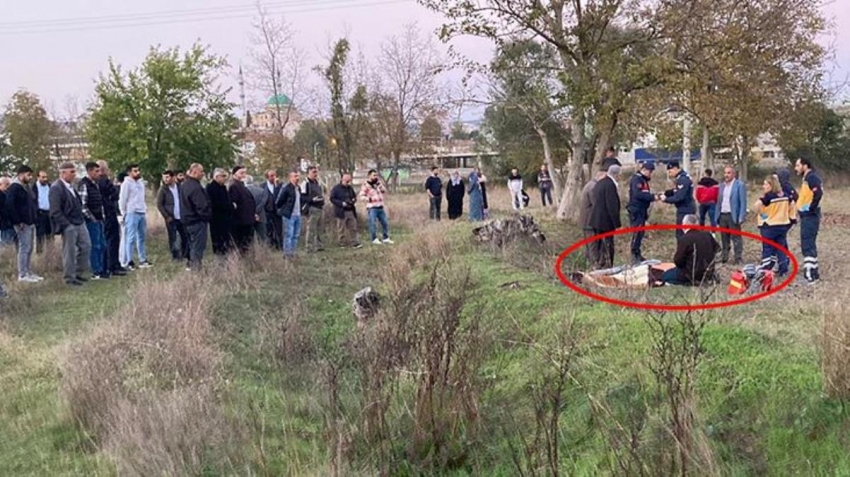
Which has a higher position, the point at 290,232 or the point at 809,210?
the point at 809,210

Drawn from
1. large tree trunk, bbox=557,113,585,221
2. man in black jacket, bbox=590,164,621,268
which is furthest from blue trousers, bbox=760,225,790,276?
large tree trunk, bbox=557,113,585,221

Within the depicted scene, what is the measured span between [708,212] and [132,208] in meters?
10.3

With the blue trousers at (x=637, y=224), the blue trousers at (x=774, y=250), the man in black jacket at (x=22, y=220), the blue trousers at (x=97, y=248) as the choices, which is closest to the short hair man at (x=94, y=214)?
the blue trousers at (x=97, y=248)

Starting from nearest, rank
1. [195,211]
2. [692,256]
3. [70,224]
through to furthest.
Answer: [692,256], [70,224], [195,211]

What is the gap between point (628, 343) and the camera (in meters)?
5.55

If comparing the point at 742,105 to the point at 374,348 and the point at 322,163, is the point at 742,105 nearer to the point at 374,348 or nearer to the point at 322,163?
the point at 374,348

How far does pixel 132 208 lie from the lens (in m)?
11.7

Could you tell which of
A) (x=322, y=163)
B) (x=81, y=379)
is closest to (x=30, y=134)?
(x=322, y=163)

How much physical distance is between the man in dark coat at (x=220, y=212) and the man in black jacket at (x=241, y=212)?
0.10m

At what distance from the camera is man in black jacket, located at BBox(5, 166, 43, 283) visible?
404 inches

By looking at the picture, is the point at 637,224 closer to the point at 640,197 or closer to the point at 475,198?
the point at 640,197

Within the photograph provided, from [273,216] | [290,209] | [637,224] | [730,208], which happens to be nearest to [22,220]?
[290,209]

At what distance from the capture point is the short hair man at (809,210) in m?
9.31

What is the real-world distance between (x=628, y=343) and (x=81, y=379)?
166 inches
